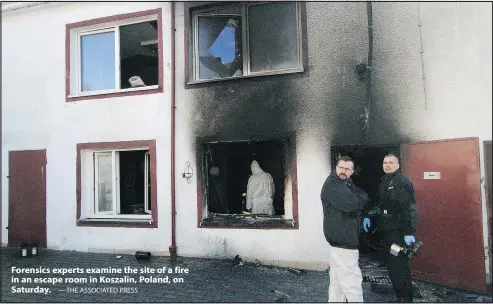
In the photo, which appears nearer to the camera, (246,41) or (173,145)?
(246,41)

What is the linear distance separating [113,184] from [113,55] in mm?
2968

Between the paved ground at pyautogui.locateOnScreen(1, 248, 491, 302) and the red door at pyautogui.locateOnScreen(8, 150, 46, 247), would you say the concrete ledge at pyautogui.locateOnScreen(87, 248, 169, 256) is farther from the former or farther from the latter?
the red door at pyautogui.locateOnScreen(8, 150, 46, 247)

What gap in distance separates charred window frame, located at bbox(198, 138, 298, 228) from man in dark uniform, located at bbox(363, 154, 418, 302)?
206 cm

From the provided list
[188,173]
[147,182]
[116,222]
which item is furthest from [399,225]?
[116,222]

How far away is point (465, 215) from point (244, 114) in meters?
4.05

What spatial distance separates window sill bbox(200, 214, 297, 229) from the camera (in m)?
6.74

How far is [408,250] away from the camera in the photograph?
4.54 m

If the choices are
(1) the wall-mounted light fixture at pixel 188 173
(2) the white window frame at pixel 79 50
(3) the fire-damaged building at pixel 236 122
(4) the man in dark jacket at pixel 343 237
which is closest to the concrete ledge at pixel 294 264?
(3) the fire-damaged building at pixel 236 122

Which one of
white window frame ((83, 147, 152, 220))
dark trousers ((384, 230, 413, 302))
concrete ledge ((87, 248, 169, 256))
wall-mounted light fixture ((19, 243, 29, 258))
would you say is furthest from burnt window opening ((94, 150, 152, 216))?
dark trousers ((384, 230, 413, 302))

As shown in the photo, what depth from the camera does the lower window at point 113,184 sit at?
26.6 feet

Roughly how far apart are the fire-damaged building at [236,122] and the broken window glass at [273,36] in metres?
0.03

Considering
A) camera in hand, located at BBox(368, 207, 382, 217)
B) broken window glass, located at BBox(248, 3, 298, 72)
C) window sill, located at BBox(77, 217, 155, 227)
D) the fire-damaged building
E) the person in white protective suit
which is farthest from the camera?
window sill, located at BBox(77, 217, 155, 227)

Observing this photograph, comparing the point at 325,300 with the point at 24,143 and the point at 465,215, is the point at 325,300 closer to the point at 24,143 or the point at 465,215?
the point at 465,215

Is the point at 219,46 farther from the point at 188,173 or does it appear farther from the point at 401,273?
the point at 401,273
